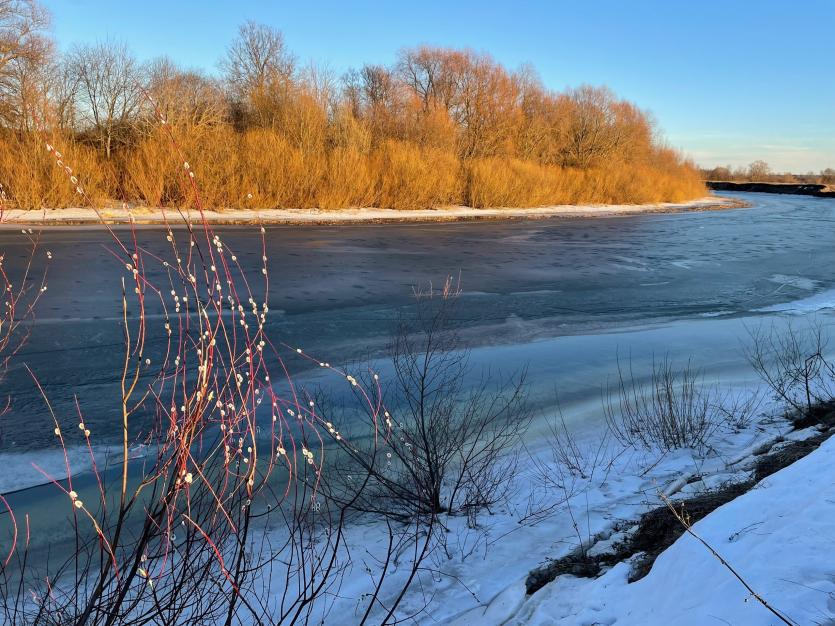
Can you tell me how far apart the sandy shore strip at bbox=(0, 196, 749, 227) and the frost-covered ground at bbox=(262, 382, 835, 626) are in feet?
37.4

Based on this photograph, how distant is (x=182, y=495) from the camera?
3609mm

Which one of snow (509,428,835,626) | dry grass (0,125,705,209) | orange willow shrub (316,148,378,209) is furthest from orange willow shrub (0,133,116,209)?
snow (509,428,835,626)

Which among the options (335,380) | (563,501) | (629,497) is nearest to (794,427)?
(629,497)

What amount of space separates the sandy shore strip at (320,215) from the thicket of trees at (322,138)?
2.29 ft

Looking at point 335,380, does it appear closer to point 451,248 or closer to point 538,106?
point 451,248

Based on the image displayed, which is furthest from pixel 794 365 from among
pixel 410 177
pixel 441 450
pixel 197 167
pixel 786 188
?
pixel 786 188

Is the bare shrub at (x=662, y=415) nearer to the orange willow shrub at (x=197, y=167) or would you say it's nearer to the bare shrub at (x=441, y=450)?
the bare shrub at (x=441, y=450)

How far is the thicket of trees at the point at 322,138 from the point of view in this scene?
74.3 feet

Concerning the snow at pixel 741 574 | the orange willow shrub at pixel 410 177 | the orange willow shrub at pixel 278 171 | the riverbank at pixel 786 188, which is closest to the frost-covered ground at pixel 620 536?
the snow at pixel 741 574

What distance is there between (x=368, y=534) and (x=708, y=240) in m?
22.1

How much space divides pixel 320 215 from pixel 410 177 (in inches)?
266

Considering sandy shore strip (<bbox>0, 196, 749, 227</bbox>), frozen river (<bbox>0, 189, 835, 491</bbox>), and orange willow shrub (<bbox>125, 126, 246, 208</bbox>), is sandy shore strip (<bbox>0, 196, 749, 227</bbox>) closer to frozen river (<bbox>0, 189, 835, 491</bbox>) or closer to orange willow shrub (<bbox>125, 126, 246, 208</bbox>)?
orange willow shrub (<bbox>125, 126, 246, 208</bbox>)

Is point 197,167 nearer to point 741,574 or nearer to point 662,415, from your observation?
point 662,415

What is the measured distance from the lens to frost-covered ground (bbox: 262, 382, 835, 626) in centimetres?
235
